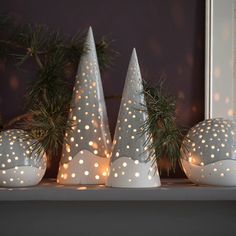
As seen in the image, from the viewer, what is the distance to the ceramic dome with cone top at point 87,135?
707mm

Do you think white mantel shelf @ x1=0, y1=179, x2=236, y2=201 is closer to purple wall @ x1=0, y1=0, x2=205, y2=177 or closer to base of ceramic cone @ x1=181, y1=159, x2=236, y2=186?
base of ceramic cone @ x1=181, y1=159, x2=236, y2=186

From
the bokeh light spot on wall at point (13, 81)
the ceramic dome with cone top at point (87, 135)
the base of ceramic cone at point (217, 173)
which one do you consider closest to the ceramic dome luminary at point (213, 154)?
the base of ceramic cone at point (217, 173)

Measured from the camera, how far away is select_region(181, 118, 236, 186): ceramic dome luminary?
67 cm

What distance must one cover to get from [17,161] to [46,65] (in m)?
0.16

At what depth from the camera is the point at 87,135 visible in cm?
71

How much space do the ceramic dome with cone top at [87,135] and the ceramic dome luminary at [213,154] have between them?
12cm

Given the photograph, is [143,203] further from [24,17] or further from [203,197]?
[24,17]

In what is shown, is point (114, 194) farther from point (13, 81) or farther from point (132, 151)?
point (13, 81)

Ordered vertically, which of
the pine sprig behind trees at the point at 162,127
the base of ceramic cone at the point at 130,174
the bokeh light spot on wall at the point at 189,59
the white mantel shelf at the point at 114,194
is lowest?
the white mantel shelf at the point at 114,194

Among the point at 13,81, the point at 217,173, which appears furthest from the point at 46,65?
the point at 217,173

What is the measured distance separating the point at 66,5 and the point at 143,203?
1.18 feet

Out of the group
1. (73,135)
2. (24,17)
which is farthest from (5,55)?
(73,135)

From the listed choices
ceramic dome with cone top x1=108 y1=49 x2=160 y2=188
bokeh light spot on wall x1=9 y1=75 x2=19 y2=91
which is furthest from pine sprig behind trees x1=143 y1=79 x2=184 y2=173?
bokeh light spot on wall x1=9 y1=75 x2=19 y2=91

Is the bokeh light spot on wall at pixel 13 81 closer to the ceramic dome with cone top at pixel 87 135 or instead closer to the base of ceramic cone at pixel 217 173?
the ceramic dome with cone top at pixel 87 135
